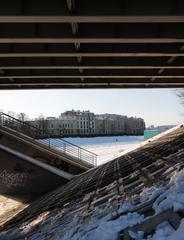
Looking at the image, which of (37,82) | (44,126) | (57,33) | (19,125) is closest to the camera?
(57,33)

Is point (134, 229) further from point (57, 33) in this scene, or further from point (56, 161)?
point (56, 161)

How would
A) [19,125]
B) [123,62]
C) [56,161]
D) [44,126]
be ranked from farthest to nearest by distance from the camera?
[44,126]
[19,125]
[56,161]
[123,62]

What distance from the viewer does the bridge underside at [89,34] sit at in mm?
10641

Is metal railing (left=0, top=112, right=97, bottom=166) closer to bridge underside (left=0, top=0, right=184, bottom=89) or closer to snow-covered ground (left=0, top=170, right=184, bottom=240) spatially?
bridge underside (left=0, top=0, right=184, bottom=89)

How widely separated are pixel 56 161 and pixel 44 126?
209ft

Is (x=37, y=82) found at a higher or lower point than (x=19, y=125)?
higher

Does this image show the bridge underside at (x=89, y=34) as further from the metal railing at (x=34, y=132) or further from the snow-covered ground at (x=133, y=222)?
the metal railing at (x=34, y=132)

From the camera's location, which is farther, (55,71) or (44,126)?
(44,126)

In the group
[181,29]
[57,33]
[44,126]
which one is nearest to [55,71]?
[57,33]

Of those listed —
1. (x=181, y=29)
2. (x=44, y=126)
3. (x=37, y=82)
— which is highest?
(x=181, y=29)

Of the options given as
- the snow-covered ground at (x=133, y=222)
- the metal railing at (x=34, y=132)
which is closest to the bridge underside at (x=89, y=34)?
the snow-covered ground at (x=133, y=222)

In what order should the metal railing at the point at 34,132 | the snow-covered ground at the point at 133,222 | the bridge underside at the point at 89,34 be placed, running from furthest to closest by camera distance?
the metal railing at the point at 34,132 → the bridge underside at the point at 89,34 → the snow-covered ground at the point at 133,222

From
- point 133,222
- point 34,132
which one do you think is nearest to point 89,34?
point 133,222
